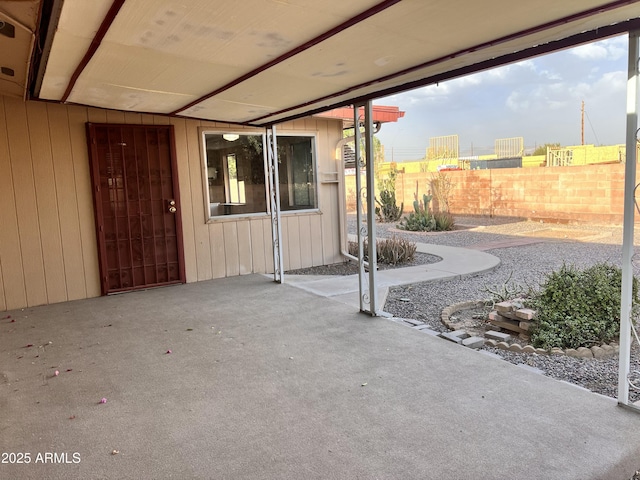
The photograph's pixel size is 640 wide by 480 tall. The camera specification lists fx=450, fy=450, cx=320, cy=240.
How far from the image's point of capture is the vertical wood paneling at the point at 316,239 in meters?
7.14

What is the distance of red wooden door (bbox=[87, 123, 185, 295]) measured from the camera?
542cm

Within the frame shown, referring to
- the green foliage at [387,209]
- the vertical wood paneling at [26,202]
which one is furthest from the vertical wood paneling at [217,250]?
the green foliage at [387,209]

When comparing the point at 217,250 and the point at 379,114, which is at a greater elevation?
the point at 379,114

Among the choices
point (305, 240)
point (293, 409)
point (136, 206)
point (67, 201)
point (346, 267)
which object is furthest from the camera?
point (346, 267)

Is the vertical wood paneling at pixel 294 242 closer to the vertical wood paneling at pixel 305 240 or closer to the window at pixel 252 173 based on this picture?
the vertical wood paneling at pixel 305 240

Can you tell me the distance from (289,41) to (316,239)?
4613 mm

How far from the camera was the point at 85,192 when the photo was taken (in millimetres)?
5332

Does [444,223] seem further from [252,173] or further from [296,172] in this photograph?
[252,173]

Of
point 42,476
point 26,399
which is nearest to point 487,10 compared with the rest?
point 42,476

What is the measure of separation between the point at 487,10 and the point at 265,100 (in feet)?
8.34

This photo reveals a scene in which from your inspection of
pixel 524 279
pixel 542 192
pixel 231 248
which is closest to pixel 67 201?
pixel 231 248

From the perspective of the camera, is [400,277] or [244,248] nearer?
[400,277]

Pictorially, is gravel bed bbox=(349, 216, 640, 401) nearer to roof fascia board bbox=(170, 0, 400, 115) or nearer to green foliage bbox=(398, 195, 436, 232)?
green foliage bbox=(398, 195, 436, 232)

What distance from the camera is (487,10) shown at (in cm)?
222
